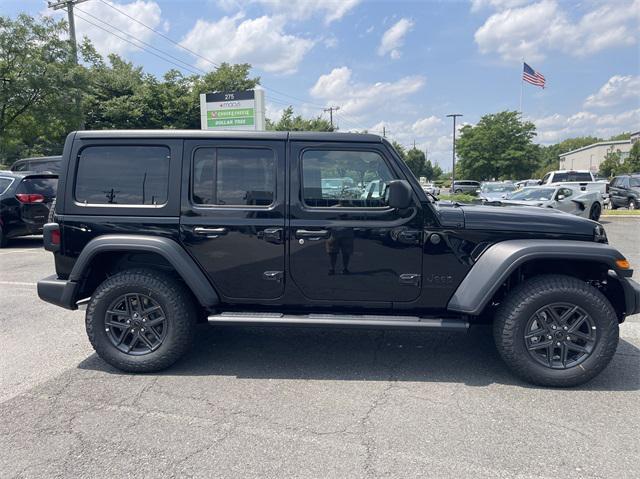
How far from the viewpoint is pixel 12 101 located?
55.5ft

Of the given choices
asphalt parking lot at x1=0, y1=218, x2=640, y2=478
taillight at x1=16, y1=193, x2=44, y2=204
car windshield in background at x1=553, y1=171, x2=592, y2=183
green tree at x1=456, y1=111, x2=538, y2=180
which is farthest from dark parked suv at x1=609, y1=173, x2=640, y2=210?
green tree at x1=456, y1=111, x2=538, y2=180

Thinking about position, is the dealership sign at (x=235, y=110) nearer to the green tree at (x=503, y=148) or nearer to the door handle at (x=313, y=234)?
the door handle at (x=313, y=234)

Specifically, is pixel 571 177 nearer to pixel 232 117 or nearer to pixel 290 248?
pixel 232 117

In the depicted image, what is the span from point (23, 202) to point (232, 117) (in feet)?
31.7

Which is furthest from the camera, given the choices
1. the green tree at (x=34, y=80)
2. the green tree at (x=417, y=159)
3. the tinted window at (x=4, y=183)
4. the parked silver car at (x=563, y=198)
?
the green tree at (x=417, y=159)

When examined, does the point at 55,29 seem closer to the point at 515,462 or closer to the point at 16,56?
the point at 16,56

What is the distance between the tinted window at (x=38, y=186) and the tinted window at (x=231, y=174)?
722 cm

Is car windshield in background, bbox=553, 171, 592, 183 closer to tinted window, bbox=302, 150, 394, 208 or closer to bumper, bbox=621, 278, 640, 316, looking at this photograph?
bumper, bbox=621, 278, 640, 316

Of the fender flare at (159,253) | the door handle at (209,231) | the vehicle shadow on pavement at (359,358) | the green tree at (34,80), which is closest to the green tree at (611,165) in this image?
the green tree at (34,80)

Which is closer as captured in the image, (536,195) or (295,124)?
(536,195)

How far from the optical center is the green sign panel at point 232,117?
681 inches

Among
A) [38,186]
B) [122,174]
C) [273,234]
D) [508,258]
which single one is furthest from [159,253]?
[38,186]

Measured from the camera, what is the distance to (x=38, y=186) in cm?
942

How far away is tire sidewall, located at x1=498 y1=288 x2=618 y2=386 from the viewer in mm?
3332
